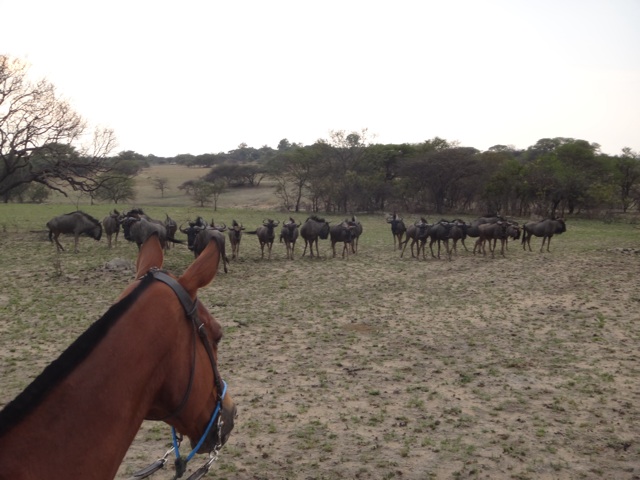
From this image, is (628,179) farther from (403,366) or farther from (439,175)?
(403,366)

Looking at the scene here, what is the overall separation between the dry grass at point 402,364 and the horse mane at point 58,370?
3.61m

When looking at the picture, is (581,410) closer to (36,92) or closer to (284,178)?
(36,92)

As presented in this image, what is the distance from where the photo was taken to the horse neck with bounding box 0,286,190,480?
54.4 inches

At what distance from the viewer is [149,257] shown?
207 centimetres

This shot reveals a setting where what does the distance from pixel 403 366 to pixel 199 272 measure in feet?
21.0

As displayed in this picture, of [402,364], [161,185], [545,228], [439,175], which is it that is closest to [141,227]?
[402,364]

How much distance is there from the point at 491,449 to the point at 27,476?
16.2 ft

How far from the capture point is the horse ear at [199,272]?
181cm

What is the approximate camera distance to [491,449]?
16.8 feet

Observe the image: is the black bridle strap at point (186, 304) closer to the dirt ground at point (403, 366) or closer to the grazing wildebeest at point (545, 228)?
the dirt ground at point (403, 366)

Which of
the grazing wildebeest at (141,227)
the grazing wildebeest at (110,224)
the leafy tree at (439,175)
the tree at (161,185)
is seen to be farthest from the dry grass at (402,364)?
the tree at (161,185)

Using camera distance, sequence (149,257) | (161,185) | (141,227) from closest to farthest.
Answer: (149,257), (141,227), (161,185)

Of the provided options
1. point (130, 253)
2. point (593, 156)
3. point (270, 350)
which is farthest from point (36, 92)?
point (593, 156)

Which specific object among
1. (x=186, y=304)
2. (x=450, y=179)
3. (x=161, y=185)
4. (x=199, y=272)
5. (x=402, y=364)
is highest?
(x=450, y=179)
